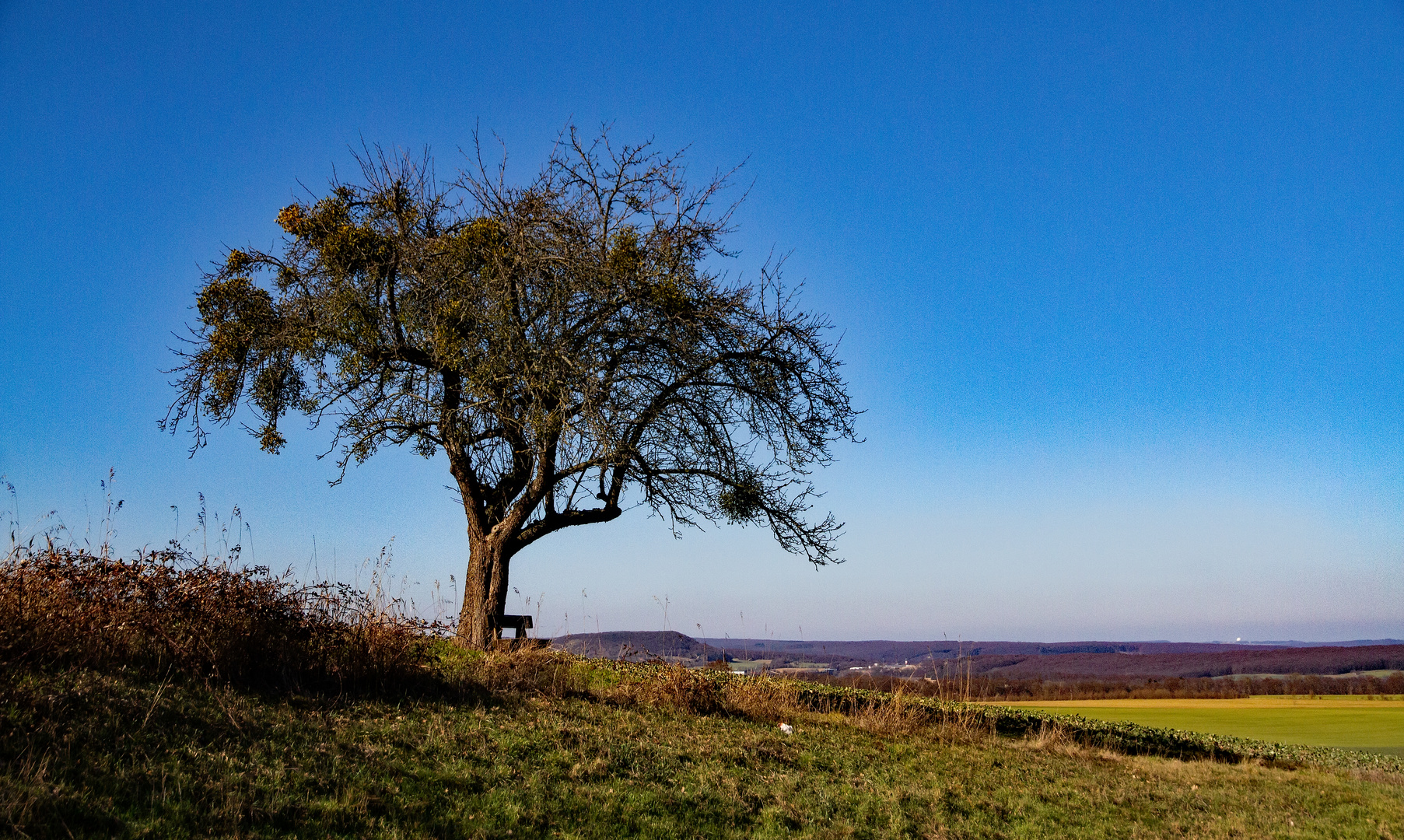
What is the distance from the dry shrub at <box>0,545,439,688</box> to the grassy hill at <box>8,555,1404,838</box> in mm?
20

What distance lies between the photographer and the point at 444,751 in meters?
5.80

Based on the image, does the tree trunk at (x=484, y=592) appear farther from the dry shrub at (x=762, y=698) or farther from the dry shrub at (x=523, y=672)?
the dry shrub at (x=762, y=698)

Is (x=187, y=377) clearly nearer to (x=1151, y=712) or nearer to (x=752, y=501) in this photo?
(x=752, y=501)

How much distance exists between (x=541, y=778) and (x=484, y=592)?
7.61 metres

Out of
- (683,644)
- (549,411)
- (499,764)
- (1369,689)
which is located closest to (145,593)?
(499,764)

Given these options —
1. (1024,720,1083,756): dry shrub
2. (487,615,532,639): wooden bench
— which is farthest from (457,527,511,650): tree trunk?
(1024,720,1083,756): dry shrub

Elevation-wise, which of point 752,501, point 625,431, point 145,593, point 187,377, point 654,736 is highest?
point 187,377

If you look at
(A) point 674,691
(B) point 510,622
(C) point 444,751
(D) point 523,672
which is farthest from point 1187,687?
(C) point 444,751

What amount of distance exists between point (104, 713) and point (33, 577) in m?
2.17

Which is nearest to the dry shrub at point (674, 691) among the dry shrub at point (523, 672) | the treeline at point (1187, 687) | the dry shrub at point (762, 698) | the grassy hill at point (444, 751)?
the grassy hill at point (444, 751)

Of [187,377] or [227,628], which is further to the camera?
[187,377]

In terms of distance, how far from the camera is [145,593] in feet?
22.2

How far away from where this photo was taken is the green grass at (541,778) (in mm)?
4266

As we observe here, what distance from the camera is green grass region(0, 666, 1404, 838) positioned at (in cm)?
427
